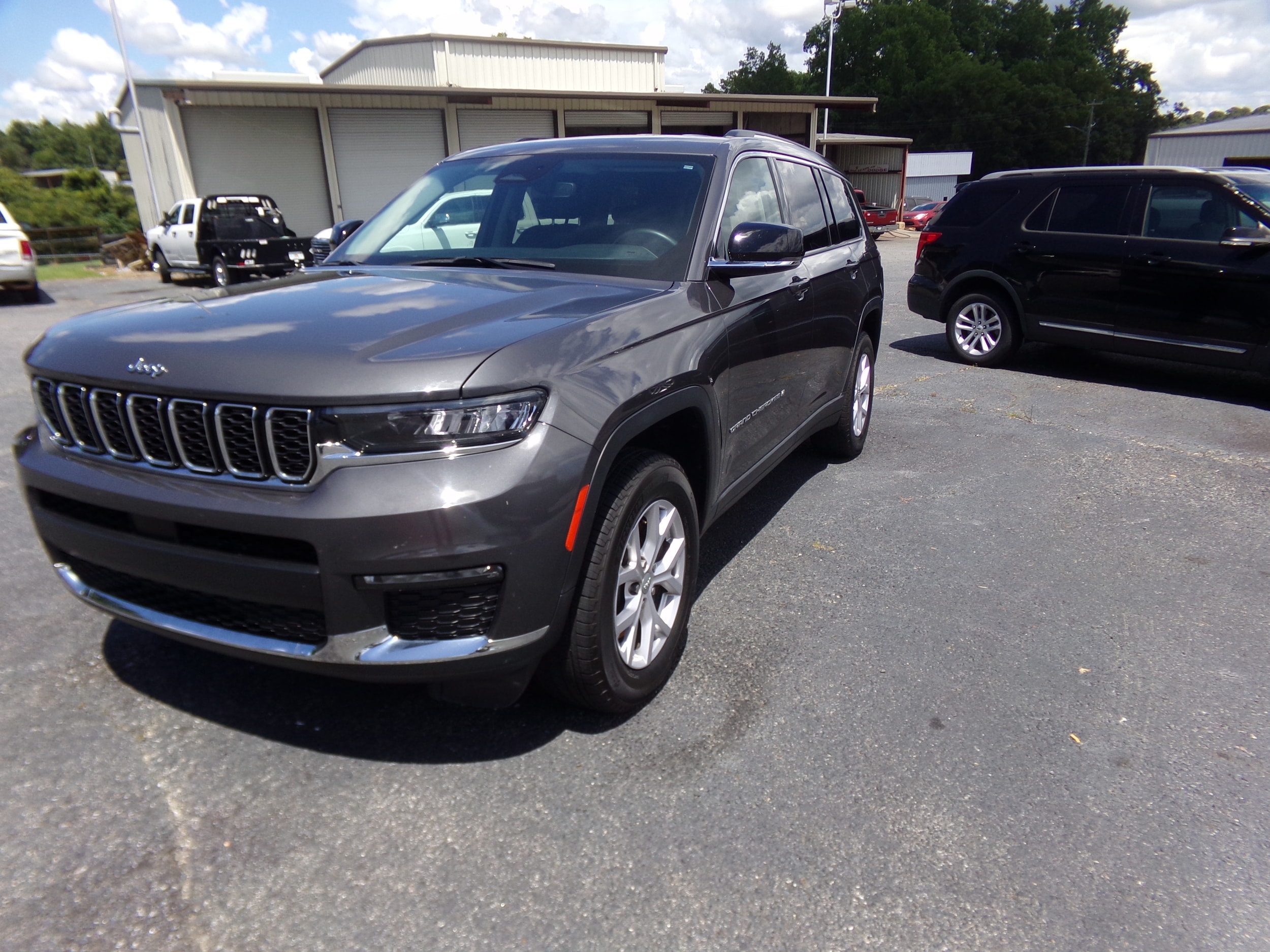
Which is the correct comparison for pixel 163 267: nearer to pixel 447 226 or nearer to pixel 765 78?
pixel 447 226

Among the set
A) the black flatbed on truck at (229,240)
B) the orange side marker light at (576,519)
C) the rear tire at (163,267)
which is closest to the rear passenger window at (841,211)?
the orange side marker light at (576,519)

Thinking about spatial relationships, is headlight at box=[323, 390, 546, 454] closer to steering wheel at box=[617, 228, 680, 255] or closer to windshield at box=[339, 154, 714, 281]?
windshield at box=[339, 154, 714, 281]

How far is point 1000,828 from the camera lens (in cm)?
244

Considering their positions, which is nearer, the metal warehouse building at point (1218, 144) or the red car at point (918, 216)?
the red car at point (918, 216)

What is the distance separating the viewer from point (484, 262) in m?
3.46

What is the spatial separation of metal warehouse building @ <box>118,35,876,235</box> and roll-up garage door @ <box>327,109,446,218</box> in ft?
0.10

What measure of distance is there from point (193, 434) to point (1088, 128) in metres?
93.4

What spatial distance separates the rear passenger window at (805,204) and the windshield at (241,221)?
564 inches

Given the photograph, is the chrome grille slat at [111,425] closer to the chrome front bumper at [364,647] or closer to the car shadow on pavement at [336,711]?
the chrome front bumper at [364,647]

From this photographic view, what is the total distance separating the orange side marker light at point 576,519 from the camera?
7.76 feet

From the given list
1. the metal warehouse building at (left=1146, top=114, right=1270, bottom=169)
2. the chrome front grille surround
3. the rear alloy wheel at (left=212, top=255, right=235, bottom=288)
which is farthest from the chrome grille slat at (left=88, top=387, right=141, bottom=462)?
the metal warehouse building at (left=1146, top=114, right=1270, bottom=169)

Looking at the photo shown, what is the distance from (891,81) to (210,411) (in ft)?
295

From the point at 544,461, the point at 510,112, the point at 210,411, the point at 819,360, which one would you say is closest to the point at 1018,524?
the point at 819,360

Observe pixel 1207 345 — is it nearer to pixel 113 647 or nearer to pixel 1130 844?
pixel 1130 844
